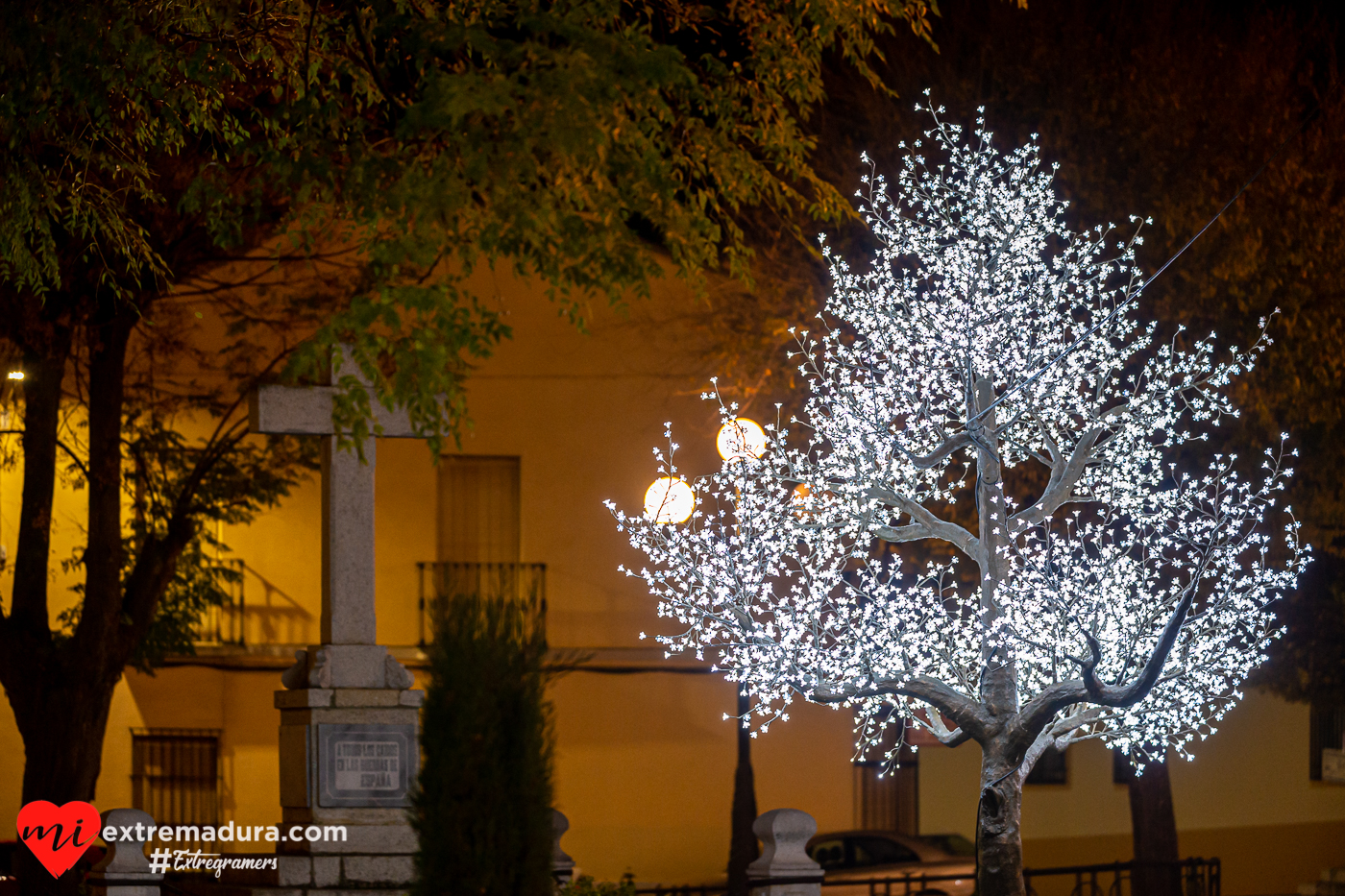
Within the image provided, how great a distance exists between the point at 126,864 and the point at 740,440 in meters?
5.63

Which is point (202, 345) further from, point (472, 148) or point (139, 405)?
point (472, 148)

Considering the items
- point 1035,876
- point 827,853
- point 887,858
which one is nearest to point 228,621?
point 827,853

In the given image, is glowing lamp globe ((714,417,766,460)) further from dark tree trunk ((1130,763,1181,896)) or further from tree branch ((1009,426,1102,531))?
dark tree trunk ((1130,763,1181,896))

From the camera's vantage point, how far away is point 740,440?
488 inches

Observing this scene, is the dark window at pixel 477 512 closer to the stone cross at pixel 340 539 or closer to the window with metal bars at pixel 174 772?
the window with metal bars at pixel 174 772

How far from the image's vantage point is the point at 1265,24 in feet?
49.2

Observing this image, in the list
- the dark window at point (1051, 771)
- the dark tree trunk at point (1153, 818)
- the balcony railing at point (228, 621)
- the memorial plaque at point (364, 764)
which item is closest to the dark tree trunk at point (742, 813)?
the dark tree trunk at point (1153, 818)

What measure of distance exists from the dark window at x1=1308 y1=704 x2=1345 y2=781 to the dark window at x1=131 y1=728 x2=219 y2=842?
15199 millimetres

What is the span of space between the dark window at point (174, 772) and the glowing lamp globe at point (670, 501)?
8811 millimetres

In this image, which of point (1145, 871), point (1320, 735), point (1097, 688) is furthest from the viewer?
point (1320, 735)

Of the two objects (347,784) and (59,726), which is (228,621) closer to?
(59,726)

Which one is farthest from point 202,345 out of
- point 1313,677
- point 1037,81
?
point 1313,677

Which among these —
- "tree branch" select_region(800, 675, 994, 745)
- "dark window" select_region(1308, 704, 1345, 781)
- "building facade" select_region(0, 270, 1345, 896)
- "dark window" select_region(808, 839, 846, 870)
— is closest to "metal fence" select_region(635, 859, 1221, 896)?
"dark window" select_region(808, 839, 846, 870)

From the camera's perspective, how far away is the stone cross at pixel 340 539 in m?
10.1
